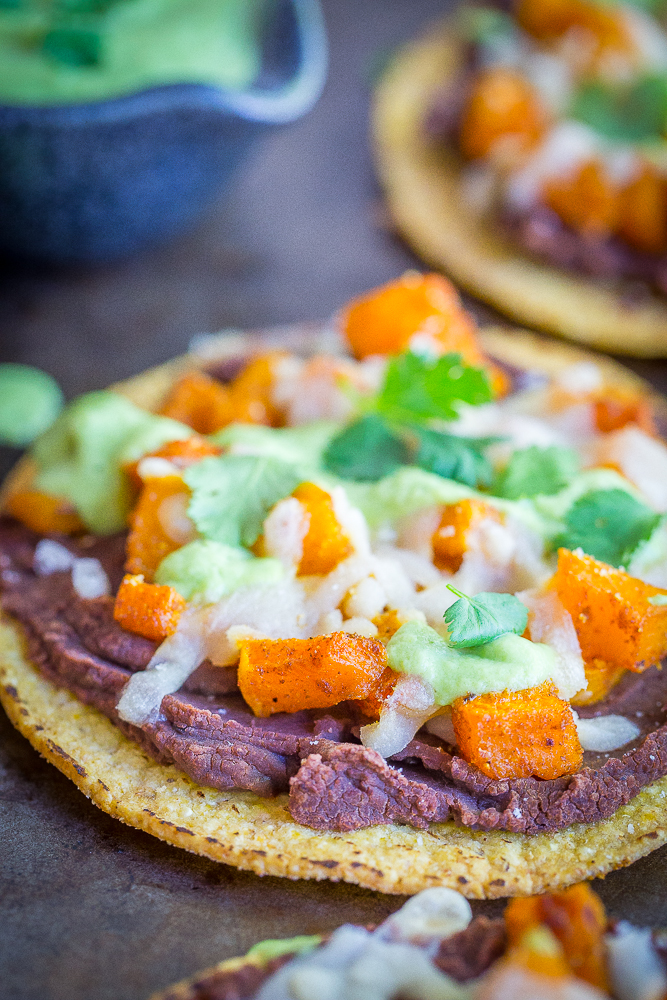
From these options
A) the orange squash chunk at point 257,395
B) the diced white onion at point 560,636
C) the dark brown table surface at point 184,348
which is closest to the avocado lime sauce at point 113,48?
the dark brown table surface at point 184,348

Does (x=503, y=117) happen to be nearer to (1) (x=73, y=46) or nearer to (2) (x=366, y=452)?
(1) (x=73, y=46)

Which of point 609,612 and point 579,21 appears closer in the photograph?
point 609,612

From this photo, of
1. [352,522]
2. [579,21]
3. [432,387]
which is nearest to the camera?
[352,522]

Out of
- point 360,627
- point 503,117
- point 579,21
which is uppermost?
point 579,21

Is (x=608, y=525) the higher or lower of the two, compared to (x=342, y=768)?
higher

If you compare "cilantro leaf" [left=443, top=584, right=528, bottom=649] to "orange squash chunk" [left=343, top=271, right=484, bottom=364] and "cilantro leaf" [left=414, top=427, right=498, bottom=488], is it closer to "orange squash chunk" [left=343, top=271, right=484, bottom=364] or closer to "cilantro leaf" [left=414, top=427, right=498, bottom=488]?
"cilantro leaf" [left=414, top=427, right=498, bottom=488]

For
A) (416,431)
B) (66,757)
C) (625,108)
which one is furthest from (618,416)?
(625,108)
